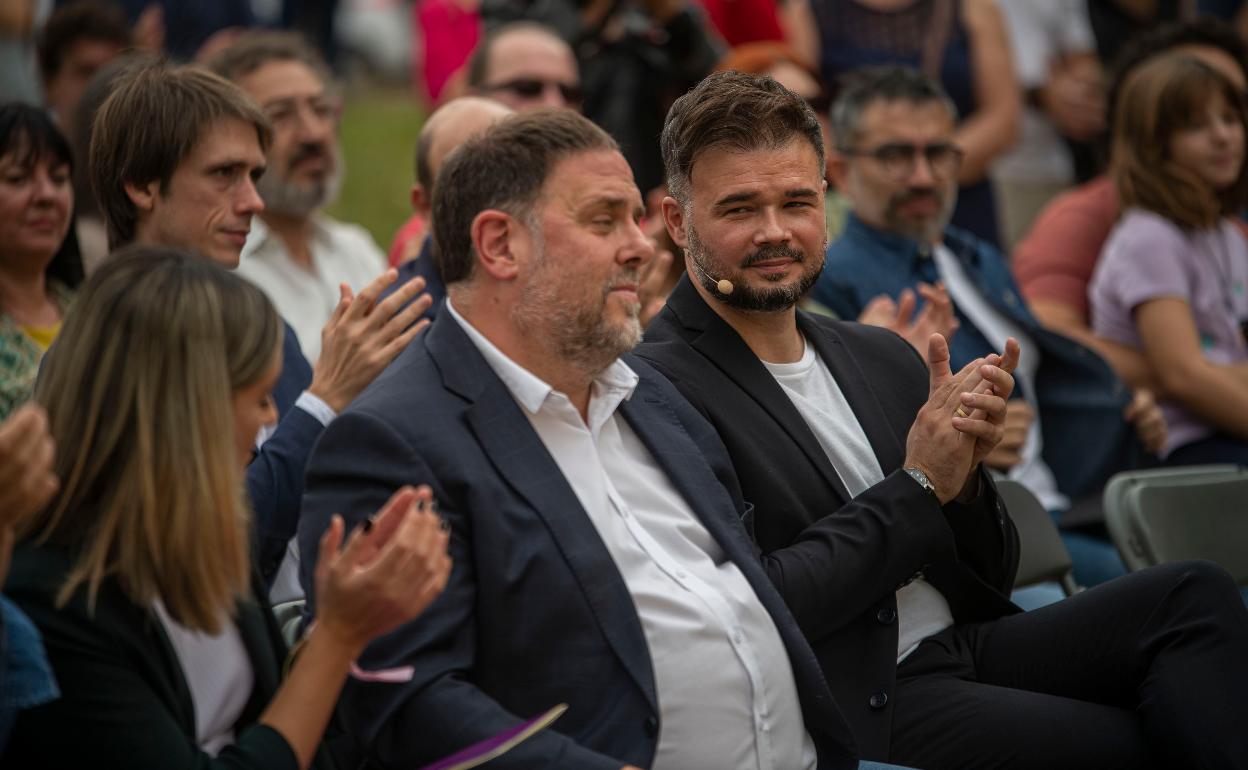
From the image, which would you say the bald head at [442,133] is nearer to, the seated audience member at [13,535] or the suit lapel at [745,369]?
the suit lapel at [745,369]

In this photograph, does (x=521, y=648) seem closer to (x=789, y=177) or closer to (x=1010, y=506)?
(x=789, y=177)

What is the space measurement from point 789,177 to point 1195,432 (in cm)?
249

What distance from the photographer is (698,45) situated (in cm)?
A: 590

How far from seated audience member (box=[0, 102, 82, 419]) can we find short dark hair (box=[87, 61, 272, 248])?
392 millimetres

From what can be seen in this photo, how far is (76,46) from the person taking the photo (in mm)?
6469

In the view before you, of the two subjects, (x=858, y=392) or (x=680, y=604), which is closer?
(x=680, y=604)

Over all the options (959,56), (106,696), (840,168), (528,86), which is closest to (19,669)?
(106,696)

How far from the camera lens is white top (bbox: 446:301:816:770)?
8.64 feet

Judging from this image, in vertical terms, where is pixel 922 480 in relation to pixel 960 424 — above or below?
below

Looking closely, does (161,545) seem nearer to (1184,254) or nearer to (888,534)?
(888,534)

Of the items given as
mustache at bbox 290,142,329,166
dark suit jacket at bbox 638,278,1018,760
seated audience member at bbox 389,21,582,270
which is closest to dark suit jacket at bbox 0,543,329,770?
dark suit jacket at bbox 638,278,1018,760

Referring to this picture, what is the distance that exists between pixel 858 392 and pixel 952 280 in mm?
1622

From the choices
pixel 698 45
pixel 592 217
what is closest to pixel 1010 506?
pixel 592 217

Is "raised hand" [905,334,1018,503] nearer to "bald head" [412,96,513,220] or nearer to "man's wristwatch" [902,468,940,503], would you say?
"man's wristwatch" [902,468,940,503]
